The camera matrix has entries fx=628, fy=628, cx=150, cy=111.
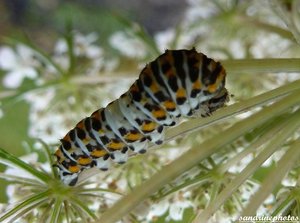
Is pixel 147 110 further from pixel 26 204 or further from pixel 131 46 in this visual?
pixel 131 46

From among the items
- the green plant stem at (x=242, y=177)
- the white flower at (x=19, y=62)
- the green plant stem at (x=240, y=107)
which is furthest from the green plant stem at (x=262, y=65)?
the white flower at (x=19, y=62)

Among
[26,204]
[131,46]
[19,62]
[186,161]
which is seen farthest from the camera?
[131,46]

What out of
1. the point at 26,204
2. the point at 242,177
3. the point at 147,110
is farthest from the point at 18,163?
the point at 242,177

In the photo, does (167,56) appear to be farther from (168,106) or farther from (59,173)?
(59,173)

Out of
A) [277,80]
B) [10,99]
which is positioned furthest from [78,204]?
[277,80]

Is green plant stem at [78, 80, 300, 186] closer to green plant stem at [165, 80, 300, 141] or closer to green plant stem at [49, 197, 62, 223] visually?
green plant stem at [165, 80, 300, 141]

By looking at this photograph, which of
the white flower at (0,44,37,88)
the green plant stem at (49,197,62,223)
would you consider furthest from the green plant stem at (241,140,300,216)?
the white flower at (0,44,37,88)

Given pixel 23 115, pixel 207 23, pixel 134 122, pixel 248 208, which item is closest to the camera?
pixel 248 208
